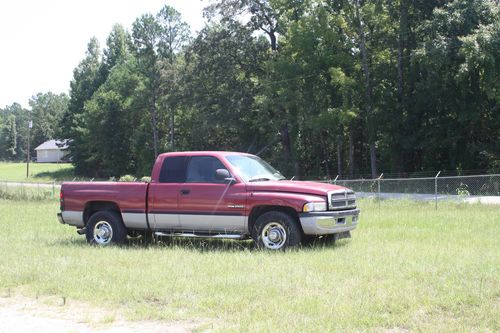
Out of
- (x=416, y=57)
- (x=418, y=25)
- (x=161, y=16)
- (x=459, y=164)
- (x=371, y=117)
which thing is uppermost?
(x=161, y=16)

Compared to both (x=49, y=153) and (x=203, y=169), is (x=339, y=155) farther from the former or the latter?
(x=49, y=153)

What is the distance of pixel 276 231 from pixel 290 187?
2.88 ft

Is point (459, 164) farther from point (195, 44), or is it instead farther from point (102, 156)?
point (102, 156)

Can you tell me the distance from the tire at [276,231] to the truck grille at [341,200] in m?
0.79

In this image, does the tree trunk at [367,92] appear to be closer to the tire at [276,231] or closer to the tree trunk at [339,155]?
the tree trunk at [339,155]

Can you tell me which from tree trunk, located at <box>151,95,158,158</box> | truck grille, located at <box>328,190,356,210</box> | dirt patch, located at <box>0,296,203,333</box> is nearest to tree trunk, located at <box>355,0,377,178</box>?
truck grille, located at <box>328,190,356,210</box>

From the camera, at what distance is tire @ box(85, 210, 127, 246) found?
11.9 m

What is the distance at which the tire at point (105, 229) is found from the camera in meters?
11.9

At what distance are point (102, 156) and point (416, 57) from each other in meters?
49.5

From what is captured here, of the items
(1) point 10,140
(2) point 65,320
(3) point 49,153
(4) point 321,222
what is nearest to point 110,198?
(4) point 321,222

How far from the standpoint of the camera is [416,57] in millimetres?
30266

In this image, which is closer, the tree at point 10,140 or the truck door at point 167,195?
the truck door at point 167,195

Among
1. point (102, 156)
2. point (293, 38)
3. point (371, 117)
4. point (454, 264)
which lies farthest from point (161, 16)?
point (454, 264)

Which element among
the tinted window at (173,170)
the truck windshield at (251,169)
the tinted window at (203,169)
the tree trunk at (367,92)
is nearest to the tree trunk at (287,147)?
the tree trunk at (367,92)
